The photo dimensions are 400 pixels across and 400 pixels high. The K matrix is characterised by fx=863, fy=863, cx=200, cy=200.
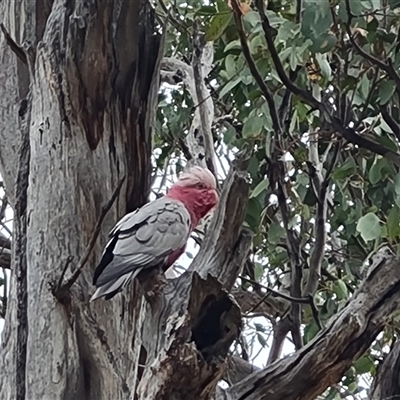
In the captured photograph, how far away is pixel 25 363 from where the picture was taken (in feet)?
5.89

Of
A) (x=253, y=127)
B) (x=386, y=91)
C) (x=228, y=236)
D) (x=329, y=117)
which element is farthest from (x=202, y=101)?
(x=228, y=236)

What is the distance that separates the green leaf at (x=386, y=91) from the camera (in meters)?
2.19

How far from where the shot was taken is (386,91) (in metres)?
2.20

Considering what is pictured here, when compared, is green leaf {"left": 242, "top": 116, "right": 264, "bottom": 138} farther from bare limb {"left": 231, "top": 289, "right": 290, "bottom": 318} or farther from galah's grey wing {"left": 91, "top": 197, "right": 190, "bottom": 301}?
bare limb {"left": 231, "top": 289, "right": 290, "bottom": 318}

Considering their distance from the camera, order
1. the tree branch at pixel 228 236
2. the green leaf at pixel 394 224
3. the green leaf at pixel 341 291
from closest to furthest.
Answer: the tree branch at pixel 228 236
the green leaf at pixel 394 224
the green leaf at pixel 341 291

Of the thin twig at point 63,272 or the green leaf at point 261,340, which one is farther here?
the green leaf at point 261,340

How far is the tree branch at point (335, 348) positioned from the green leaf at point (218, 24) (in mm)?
728

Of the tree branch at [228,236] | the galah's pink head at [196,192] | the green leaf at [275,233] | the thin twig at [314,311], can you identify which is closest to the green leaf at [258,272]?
the green leaf at [275,233]

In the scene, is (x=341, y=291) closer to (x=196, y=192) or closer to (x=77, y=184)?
(x=196, y=192)

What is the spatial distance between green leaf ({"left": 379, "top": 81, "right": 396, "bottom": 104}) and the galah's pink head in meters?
0.48

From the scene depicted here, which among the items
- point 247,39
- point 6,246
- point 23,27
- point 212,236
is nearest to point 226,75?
point 247,39

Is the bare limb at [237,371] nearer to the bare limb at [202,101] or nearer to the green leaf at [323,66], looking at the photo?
the bare limb at [202,101]

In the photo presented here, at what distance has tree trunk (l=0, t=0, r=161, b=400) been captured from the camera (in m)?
1.79

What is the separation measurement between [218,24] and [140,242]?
2.06 ft
